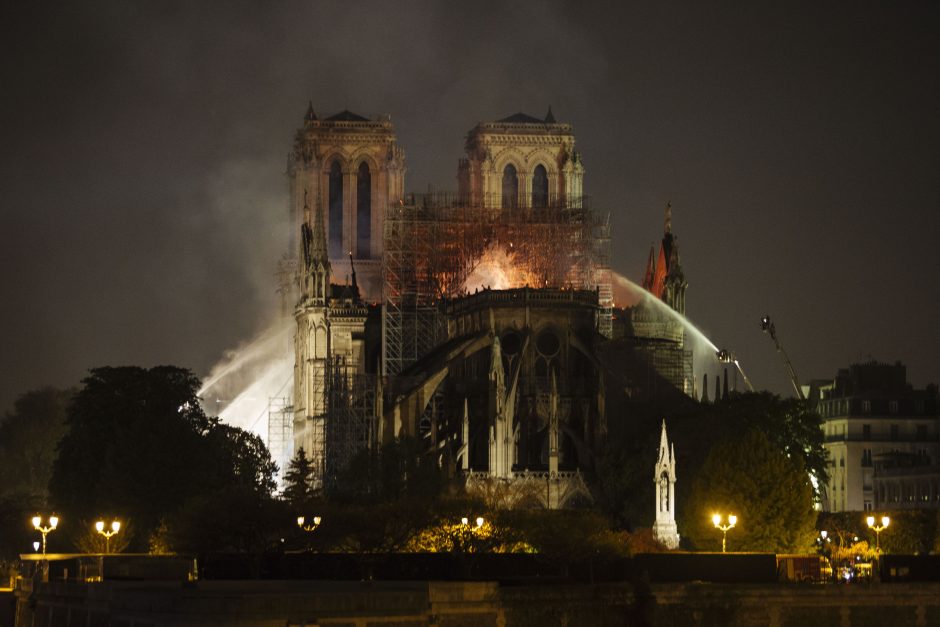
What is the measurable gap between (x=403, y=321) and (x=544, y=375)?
1189 centimetres

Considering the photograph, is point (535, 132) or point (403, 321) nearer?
point (403, 321)

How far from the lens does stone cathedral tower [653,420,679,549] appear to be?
94775 mm

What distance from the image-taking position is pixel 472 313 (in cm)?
12056

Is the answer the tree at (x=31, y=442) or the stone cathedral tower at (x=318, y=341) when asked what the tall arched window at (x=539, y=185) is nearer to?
the stone cathedral tower at (x=318, y=341)

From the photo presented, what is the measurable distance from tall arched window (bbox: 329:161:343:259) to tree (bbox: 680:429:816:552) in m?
60.8

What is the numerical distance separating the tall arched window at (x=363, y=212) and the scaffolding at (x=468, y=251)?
18.6 metres

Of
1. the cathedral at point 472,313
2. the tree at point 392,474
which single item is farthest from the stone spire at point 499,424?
the tree at point 392,474

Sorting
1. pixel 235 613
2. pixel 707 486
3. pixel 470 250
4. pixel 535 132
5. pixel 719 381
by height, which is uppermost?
pixel 535 132

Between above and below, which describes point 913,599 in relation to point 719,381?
below

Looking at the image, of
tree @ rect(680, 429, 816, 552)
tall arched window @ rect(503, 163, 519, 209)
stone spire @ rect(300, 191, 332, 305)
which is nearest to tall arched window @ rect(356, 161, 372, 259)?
tall arched window @ rect(503, 163, 519, 209)

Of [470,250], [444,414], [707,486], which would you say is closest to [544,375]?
[444,414]

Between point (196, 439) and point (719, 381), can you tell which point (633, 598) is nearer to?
point (196, 439)

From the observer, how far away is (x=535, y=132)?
481 ft

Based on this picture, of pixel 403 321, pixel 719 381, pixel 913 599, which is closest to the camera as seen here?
pixel 913 599
